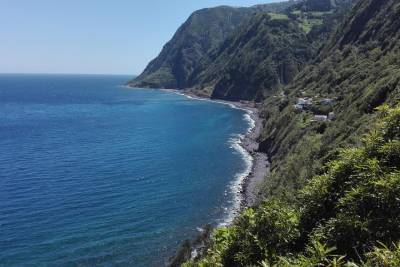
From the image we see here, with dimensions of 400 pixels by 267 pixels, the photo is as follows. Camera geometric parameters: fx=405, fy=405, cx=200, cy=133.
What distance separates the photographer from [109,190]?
243 ft

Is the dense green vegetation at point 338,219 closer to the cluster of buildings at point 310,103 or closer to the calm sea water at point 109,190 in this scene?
the calm sea water at point 109,190

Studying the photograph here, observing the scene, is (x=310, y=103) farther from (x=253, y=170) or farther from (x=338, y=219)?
(x=338, y=219)

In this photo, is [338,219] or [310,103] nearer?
[338,219]

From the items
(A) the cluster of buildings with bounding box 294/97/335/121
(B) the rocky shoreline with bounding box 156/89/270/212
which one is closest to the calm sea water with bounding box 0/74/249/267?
(B) the rocky shoreline with bounding box 156/89/270/212

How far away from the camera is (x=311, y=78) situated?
443ft

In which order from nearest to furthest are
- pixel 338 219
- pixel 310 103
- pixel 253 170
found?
1. pixel 338 219
2. pixel 253 170
3. pixel 310 103

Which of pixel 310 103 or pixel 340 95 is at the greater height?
pixel 340 95

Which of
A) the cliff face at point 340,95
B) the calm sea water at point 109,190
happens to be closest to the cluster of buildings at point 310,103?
the cliff face at point 340,95

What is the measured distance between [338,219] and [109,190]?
64.1 meters

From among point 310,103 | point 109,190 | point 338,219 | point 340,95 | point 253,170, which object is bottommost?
point 109,190

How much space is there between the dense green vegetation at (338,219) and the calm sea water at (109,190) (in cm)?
3444

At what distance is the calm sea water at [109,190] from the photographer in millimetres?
52344

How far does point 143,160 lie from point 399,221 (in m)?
86.2

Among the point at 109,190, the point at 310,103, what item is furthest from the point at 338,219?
the point at 310,103
